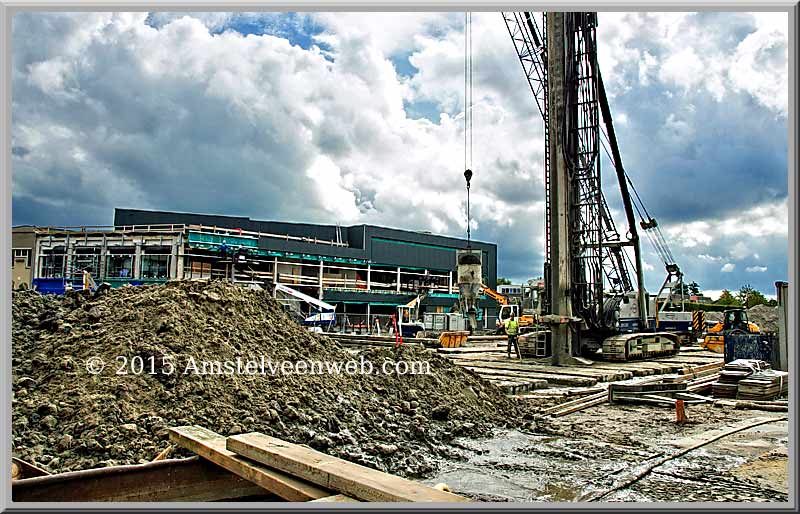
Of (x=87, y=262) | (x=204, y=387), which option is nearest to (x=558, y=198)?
(x=204, y=387)

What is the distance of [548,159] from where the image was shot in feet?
66.5

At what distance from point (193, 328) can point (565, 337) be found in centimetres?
1306

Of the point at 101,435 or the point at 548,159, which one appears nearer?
the point at 101,435

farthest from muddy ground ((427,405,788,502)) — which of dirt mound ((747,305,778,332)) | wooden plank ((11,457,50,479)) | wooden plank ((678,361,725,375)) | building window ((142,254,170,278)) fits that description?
building window ((142,254,170,278))

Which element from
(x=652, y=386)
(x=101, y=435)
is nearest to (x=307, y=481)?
(x=101, y=435)

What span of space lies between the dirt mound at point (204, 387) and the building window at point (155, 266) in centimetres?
3201

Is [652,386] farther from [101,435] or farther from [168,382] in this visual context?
[101,435]

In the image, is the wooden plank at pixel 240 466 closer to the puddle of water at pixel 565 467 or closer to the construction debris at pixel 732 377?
the puddle of water at pixel 565 467

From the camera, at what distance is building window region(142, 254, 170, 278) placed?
41156 mm

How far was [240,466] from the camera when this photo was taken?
18.1 ft

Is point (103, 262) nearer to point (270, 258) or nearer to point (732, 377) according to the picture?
point (270, 258)

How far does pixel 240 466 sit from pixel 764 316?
45.3 metres

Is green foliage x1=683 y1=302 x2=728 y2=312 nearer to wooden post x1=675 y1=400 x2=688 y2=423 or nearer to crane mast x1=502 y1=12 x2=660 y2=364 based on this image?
crane mast x1=502 y1=12 x2=660 y2=364

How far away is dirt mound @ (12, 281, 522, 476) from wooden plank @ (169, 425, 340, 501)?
1.40ft
